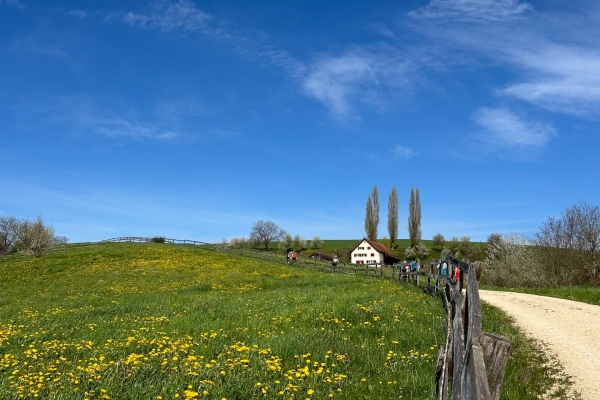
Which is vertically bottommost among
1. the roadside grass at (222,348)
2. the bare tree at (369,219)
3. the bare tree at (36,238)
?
the roadside grass at (222,348)

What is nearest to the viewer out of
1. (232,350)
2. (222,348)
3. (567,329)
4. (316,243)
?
(232,350)

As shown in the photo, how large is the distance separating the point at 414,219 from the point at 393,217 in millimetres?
5359

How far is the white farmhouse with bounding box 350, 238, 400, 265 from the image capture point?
338ft

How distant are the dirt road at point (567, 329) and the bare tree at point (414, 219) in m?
A: 97.3

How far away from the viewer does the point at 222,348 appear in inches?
456

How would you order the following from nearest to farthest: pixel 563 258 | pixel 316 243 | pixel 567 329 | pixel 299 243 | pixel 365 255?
pixel 567 329 → pixel 563 258 → pixel 365 255 → pixel 299 243 → pixel 316 243

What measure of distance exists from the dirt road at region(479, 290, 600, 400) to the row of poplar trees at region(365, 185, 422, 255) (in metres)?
96.6

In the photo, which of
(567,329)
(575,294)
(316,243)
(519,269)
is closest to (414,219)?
(316,243)

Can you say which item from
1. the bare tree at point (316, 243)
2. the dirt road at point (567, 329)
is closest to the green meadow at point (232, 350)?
the dirt road at point (567, 329)

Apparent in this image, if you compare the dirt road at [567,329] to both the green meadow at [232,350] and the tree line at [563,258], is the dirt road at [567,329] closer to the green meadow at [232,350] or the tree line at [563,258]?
the green meadow at [232,350]

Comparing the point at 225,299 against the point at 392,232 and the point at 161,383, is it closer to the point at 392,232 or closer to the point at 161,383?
the point at 161,383

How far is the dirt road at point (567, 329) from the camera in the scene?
32.9 feet

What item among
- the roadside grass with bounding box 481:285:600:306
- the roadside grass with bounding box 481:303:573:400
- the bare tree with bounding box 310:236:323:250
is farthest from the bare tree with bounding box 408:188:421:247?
the roadside grass with bounding box 481:303:573:400

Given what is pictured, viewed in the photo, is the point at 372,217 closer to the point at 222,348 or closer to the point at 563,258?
the point at 563,258
